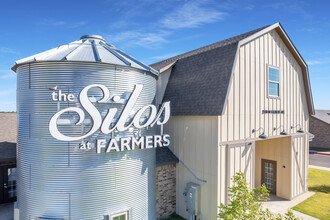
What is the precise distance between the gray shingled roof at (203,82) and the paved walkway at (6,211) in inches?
421

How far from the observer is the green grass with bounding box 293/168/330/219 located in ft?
40.4

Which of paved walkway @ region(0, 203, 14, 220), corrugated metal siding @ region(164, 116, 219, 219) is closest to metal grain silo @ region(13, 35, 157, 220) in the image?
paved walkway @ region(0, 203, 14, 220)

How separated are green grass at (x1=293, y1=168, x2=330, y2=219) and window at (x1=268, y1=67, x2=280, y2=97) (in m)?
7.36

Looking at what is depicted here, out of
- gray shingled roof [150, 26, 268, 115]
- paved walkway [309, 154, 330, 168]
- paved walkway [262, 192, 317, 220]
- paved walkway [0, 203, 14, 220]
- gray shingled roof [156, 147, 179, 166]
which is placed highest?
gray shingled roof [150, 26, 268, 115]

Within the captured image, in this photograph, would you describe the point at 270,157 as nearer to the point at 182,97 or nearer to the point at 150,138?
the point at 182,97

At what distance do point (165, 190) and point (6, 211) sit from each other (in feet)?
30.3

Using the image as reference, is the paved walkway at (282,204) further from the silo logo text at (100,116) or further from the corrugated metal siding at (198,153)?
the silo logo text at (100,116)

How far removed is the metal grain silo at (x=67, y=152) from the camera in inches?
317

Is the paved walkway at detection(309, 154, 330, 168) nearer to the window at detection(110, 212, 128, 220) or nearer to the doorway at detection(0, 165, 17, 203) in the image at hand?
the window at detection(110, 212, 128, 220)

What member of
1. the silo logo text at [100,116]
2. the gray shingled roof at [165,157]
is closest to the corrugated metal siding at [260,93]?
the gray shingled roof at [165,157]

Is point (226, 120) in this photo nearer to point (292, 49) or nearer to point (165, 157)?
point (165, 157)

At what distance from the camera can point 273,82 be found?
13.1m

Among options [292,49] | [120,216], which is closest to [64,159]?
[120,216]

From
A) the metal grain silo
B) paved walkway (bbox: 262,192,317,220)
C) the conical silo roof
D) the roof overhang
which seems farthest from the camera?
paved walkway (bbox: 262,192,317,220)
